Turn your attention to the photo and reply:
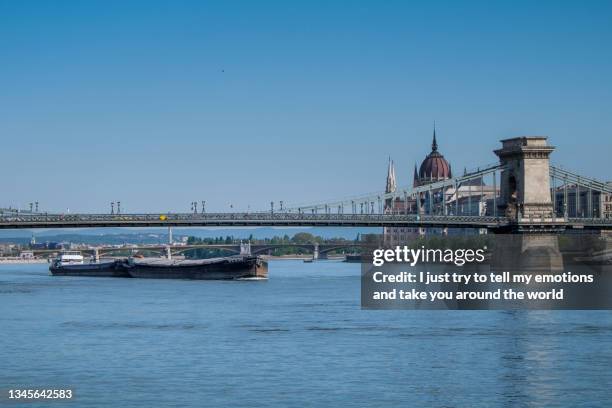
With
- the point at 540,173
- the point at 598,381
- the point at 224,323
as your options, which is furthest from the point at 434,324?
the point at 540,173

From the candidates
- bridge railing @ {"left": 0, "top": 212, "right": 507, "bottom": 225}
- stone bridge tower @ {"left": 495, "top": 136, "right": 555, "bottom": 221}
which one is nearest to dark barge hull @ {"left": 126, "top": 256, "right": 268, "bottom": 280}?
bridge railing @ {"left": 0, "top": 212, "right": 507, "bottom": 225}

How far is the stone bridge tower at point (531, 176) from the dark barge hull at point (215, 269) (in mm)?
20261

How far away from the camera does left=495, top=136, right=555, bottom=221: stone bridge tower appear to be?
98750 millimetres

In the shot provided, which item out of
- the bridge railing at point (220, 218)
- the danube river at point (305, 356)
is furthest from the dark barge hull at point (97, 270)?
the danube river at point (305, 356)

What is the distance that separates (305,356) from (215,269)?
67.8 meters

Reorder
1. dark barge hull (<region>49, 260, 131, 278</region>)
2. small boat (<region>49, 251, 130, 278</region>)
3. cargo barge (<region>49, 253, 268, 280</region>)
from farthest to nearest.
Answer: small boat (<region>49, 251, 130, 278</region>) → dark barge hull (<region>49, 260, 131, 278</region>) → cargo barge (<region>49, 253, 268, 280</region>)

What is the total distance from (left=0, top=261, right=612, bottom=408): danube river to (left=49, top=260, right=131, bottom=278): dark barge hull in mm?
57511

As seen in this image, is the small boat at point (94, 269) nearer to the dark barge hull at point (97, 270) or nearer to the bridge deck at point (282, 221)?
the dark barge hull at point (97, 270)

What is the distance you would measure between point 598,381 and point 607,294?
3324 cm

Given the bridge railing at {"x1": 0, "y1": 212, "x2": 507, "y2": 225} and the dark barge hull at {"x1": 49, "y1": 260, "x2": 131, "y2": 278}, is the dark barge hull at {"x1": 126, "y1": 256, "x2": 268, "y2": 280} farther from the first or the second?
the dark barge hull at {"x1": 49, "y1": 260, "x2": 131, "y2": 278}

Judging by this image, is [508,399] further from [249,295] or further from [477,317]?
[249,295]

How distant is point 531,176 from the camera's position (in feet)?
324

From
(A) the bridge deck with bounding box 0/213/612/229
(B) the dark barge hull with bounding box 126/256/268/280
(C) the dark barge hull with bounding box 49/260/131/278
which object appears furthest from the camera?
(C) the dark barge hull with bounding box 49/260/131/278

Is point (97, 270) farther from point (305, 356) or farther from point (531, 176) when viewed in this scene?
point (305, 356)
